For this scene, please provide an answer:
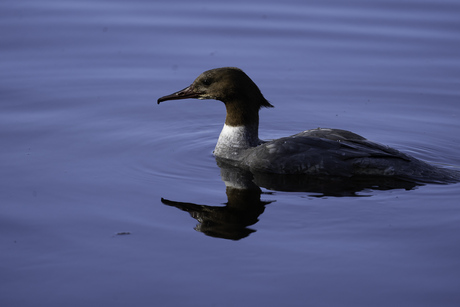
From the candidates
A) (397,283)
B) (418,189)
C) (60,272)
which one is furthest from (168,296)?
(418,189)

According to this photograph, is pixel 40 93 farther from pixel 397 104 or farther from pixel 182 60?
pixel 397 104

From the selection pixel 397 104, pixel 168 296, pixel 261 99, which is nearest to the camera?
pixel 168 296

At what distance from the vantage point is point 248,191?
7820 mm

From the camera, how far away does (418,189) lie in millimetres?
7805

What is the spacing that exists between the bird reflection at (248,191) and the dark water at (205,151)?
0.03m

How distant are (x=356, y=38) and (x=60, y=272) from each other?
26.7 ft

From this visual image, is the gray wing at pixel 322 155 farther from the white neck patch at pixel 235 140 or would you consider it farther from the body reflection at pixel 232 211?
the white neck patch at pixel 235 140

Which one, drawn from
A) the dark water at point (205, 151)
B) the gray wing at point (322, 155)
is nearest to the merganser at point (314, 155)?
the gray wing at point (322, 155)

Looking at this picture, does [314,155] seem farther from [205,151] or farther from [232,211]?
[205,151]

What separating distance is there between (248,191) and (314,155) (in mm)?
874

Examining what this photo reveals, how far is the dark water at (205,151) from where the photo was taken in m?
5.84

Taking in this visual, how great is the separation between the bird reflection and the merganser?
9 cm

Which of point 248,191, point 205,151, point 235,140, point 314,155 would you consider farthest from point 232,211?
point 205,151

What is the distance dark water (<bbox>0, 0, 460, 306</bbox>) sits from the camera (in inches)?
230
